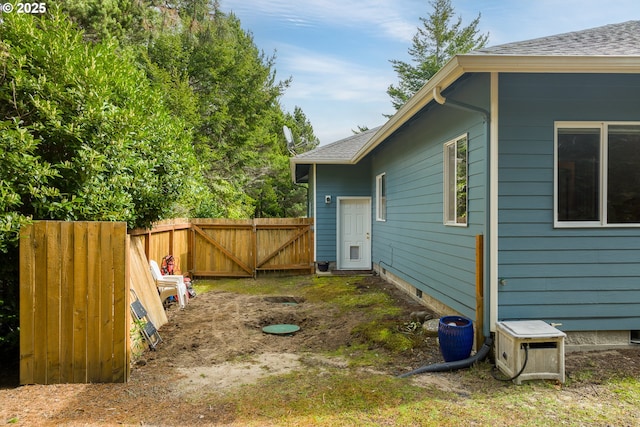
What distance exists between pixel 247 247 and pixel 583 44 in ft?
28.1

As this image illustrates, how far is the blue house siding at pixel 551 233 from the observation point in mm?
4320

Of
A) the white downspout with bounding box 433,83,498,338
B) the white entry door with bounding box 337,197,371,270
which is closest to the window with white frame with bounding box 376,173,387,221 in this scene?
the white entry door with bounding box 337,197,371,270

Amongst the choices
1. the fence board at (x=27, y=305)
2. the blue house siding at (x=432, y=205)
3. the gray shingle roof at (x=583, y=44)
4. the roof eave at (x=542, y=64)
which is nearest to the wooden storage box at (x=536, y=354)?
the blue house siding at (x=432, y=205)

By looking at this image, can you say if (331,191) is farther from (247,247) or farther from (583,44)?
(583,44)

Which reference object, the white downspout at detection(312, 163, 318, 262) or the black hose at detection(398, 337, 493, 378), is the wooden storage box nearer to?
the black hose at detection(398, 337, 493, 378)

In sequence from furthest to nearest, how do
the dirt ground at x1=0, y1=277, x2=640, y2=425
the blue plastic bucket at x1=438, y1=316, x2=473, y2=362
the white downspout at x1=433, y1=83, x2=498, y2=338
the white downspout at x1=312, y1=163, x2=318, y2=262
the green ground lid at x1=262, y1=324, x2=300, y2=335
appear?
1. the white downspout at x1=312, y1=163, x2=318, y2=262
2. the green ground lid at x1=262, y1=324, x2=300, y2=335
3. the white downspout at x1=433, y1=83, x2=498, y2=338
4. the blue plastic bucket at x1=438, y1=316, x2=473, y2=362
5. the dirt ground at x1=0, y1=277, x2=640, y2=425

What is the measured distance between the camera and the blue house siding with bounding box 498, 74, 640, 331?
432cm

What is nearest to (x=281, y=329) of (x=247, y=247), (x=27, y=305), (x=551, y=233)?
(x=27, y=305)

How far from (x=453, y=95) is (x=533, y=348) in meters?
3.06

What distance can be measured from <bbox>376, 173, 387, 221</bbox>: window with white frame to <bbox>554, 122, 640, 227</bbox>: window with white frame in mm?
5307

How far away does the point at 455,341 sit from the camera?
4164 mm

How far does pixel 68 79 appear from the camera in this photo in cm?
407

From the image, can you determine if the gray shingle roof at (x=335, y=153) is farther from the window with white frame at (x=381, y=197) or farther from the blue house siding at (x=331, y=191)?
the window with white frame at (x=381, y=197)

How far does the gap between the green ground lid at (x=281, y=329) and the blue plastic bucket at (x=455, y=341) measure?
2.25m
